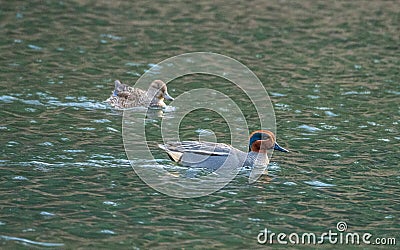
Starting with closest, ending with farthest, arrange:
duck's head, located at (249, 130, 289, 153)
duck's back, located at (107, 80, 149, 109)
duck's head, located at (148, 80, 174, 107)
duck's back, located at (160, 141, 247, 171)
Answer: duck's back, located at (160, 141, 247, 171) < duck's head, located at (249, 130, 289, 153) < duck's back, located at (107, 80, 149, 109) < duck's head, located at (148, 80, 174, 107)

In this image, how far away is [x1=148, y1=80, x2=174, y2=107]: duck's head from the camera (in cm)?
1430

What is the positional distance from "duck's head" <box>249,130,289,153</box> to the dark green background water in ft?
0.83

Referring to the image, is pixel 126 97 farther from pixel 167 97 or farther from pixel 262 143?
pixel 262 143

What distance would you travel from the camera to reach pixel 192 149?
10.7 meters

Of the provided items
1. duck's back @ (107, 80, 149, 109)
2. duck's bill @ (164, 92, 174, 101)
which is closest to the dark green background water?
duck's back @ (107, 80, 149, 109)

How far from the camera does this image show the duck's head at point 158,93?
14.3 meters

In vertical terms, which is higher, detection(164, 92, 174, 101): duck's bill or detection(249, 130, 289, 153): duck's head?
detection(164, 92, 174, 101): duck's bill

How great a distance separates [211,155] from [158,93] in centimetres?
392

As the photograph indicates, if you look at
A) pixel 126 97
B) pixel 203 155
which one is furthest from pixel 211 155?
pixel 126 97

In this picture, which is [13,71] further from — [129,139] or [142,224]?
[142,224]

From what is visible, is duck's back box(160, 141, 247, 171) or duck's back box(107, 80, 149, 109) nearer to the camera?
duck's back box(160, 141, 247, 171)

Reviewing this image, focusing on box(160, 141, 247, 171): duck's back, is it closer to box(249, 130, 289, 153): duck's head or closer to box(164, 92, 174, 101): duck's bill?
box(249, 130, 289, 153): duck's head

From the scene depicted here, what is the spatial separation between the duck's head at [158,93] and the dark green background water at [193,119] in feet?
1.57

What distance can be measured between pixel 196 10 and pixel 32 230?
13.3m
